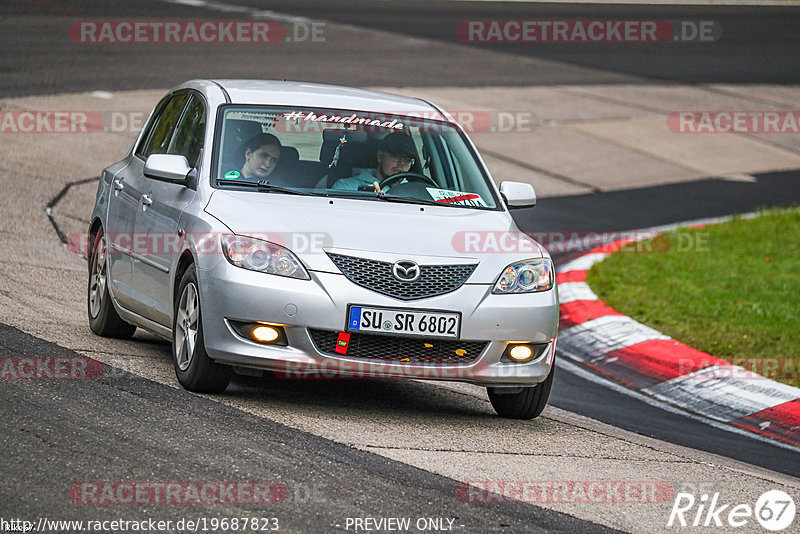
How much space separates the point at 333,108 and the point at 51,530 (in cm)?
385

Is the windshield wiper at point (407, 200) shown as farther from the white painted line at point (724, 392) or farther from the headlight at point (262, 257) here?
the white painted line at point (724, 392)

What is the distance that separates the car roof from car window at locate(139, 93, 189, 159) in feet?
1.22

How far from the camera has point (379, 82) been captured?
845 inches

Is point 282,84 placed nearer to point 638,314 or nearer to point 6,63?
point 638,314

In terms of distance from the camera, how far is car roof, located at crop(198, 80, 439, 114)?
7848 millimetres

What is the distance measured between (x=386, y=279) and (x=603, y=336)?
4101 millimetres

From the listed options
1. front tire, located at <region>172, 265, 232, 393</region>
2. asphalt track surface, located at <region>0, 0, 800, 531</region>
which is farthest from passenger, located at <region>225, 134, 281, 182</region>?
asphalt track surface, located at <region>0, 0, 800, 531</region>

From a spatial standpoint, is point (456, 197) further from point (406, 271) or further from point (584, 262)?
point (584, 262)

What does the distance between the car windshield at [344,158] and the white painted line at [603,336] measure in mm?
2581

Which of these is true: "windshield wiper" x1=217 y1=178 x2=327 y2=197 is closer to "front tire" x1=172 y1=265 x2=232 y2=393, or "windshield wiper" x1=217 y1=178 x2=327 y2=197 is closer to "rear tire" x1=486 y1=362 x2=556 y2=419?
"front tire" x1=172 y1=265 x2=232 y2=393

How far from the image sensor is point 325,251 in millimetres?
6613

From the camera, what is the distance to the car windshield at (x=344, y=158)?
742 cm

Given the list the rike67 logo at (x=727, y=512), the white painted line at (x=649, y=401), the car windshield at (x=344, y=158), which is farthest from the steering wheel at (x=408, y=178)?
the rike67 logo at (x=727, y=512)

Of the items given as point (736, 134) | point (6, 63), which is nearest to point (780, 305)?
point (736, 134)
